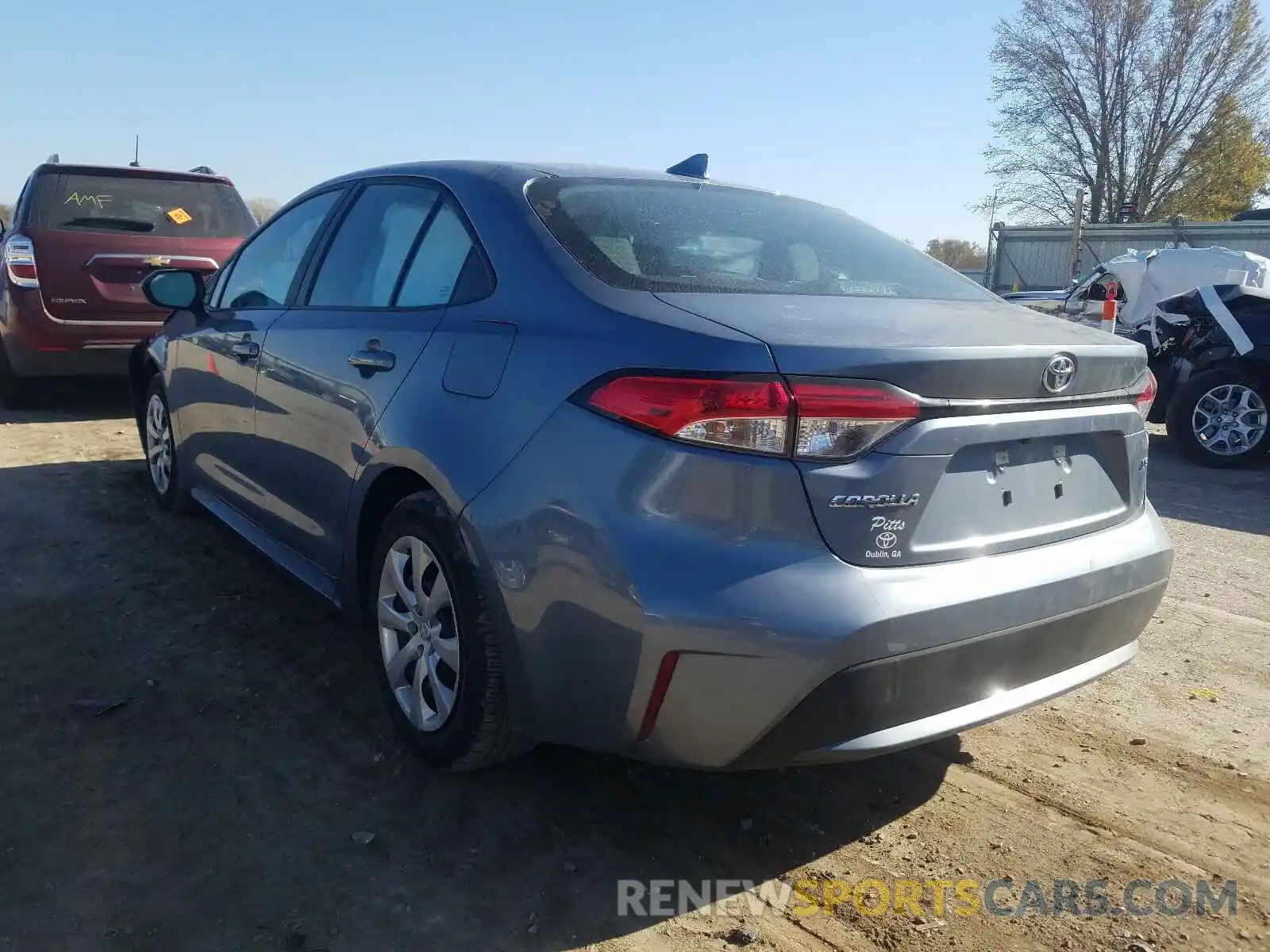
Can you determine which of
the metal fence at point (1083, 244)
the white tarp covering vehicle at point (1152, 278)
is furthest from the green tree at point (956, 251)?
the white tarp covering vehicle at point (1152, 278)

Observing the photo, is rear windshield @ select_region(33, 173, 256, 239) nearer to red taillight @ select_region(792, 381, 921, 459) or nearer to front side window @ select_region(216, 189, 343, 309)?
front side window @ select_region(216, 189, 343, 309)

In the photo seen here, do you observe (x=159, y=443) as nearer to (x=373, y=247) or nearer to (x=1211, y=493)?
(x=373, y=247)

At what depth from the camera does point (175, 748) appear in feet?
9.59

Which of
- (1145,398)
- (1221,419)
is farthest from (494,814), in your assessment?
(1221,419)

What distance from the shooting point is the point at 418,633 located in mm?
2779

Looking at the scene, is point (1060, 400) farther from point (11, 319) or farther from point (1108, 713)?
point (11, 319)

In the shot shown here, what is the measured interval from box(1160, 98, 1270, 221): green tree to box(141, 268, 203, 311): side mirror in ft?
125

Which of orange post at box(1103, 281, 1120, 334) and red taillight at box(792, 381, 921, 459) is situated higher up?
orange post at box(1103, 281, 1120, 334)

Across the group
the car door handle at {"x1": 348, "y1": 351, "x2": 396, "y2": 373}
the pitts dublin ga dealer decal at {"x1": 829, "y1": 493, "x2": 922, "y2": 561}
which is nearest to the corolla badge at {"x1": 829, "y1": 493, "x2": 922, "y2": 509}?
the pitts dublin ga dealer decal at {"x1": 829, "y1": 493, "x2": 922, "y2": 561}

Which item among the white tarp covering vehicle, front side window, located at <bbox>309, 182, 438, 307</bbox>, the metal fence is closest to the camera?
front side window, located at <bbox>309, 182, 438, 307</bbox>

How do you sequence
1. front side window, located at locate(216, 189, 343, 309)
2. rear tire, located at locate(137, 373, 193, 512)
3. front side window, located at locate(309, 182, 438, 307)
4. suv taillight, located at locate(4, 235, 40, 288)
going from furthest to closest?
suv taillight, located at locate(4, 235, 40, 288), rear tire, located at locate(137, 373, 193, 512), front side window, located at locate(216, 189, 343, 309), front side window, located at locate(309, 182, 438, 307)

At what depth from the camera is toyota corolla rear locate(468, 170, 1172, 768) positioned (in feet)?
6.69

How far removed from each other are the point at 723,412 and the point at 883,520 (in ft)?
1.32

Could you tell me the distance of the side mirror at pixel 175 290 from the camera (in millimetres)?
4520
